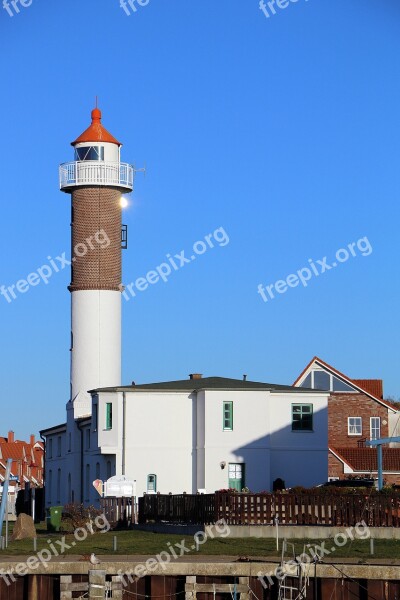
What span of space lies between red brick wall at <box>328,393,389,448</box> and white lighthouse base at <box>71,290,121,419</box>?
20584 mm

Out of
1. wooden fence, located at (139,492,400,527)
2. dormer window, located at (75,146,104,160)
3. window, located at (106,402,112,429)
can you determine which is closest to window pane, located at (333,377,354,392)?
dormer window, located at (75,146,104,160)

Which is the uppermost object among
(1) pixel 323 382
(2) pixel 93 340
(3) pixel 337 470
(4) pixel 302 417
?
(2) pixel 93 340

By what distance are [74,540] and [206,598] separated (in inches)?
386

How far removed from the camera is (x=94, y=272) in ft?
224

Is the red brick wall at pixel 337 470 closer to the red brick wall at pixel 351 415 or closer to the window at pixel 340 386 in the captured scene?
the red brick wall at pixel 351 415

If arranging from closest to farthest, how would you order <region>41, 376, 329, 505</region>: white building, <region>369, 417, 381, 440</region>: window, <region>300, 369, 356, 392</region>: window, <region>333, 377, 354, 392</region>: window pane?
<region>41, 376, 329, 505</region>: white building → <region>300, 369, 356, 392</region>: window → <region>333, 377, 354, 392</region>: window pane → <region>369, 417, 381, 440</region>: window

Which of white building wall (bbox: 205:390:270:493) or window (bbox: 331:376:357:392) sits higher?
window (bbox: 331:376:357:392)

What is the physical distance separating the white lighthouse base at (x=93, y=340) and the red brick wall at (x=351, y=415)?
20.6 metres

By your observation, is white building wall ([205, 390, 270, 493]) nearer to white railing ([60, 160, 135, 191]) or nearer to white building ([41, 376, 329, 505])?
white building ([41, 376, 329, 505])

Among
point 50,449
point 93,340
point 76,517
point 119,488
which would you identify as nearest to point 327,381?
point 50,449

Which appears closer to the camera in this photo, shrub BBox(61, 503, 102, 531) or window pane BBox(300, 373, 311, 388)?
shrub BBox(61, 503, 102, 531)

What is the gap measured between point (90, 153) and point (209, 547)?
135 ft

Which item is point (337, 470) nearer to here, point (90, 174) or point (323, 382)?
point (323, 382)

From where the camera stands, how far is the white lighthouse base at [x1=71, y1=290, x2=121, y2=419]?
223ft
